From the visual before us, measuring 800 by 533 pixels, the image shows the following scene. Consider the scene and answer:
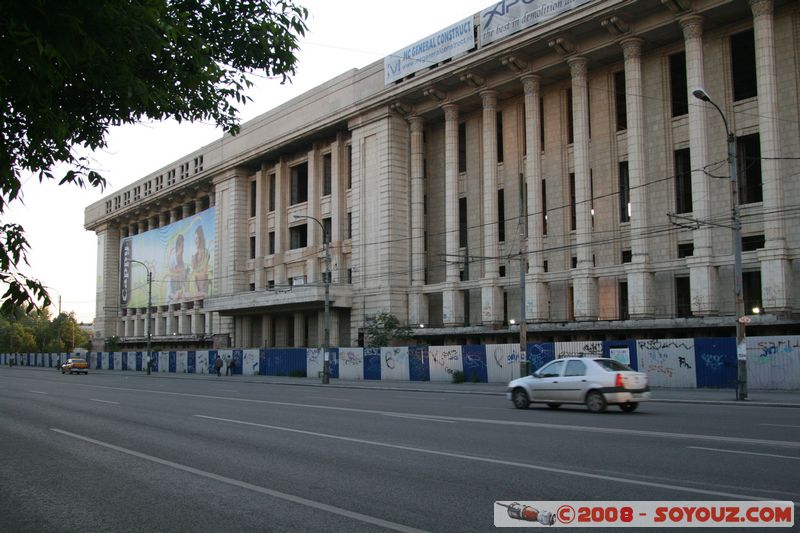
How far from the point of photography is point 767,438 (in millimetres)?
12297

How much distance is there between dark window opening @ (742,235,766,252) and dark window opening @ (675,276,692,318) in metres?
3.35

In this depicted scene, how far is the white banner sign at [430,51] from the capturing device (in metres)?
45.8

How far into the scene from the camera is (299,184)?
64.4m

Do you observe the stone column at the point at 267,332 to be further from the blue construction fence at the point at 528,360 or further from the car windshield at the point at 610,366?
the car windshield at the point at 610,366

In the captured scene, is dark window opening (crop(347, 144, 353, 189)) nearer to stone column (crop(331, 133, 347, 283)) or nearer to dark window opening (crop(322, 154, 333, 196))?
stone column (crop(331, 133, 347, 283))

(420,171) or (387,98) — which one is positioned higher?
(387,98)

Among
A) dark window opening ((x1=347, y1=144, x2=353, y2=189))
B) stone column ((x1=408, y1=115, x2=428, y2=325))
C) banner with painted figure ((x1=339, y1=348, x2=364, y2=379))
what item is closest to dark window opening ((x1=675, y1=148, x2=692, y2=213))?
stone column ((x1=408, y1=115, x2=428, y2=325))

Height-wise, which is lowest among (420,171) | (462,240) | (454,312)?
(454,312)

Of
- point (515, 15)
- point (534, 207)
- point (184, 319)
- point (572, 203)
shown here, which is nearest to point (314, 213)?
point (534, 207)

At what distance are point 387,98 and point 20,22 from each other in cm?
4705

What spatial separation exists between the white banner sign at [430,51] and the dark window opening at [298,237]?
17.3 metres

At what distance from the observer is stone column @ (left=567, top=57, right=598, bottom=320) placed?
40250 millimetres

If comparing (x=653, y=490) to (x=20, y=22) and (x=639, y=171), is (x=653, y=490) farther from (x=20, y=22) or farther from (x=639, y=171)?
(x=639, y=171)

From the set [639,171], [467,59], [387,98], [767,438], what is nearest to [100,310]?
[387,98]
